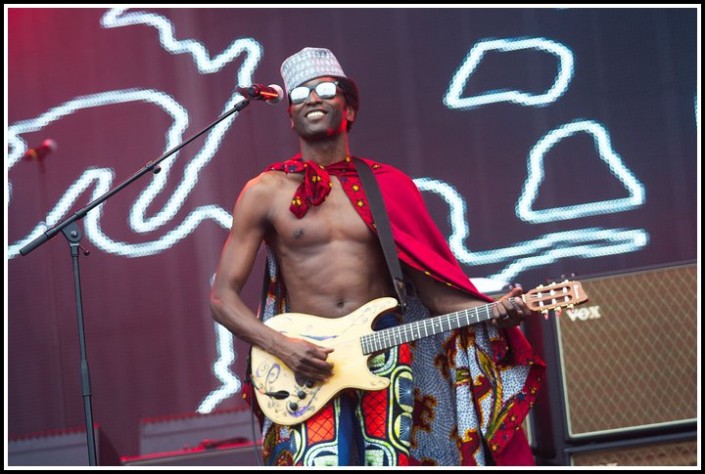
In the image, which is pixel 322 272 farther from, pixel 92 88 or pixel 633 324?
pixel 92 88

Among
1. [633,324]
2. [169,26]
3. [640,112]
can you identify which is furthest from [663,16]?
[169,26]

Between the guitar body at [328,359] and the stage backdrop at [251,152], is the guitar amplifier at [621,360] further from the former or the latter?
the guitar body at [328,359]

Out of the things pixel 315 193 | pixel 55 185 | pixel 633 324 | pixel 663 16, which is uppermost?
pixel 663 16

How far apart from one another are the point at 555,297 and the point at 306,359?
2.95ft

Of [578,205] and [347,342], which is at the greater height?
[578,205]

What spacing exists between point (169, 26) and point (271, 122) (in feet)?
2.68

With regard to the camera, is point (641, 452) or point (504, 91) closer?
point (641, 452)

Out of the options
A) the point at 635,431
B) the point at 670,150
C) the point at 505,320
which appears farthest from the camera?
the point at 670,150

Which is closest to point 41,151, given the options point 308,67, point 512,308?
point 308,67

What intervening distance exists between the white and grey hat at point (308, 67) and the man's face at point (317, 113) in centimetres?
3

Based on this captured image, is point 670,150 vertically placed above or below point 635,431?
above

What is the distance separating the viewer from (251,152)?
7270 mm

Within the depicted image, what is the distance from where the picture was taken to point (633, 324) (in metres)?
5.75

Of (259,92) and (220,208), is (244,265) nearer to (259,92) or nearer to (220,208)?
(259,92)
